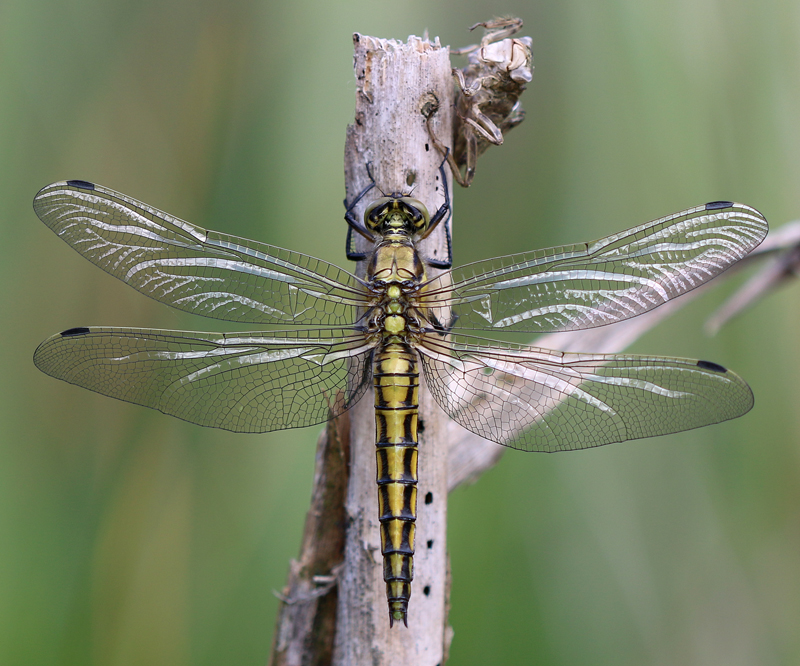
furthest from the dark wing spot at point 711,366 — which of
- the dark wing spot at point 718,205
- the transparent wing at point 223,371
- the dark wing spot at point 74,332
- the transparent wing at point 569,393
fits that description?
the dark wing spot at point 74,332

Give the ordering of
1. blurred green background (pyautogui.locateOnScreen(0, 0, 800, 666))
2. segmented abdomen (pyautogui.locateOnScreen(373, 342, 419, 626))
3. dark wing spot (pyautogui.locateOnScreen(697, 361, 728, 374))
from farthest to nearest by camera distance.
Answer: blurred green background (pyautogui.locateOnScreen(0, 0, 800, 666))
dark wing spot (pyautogui.locateOnScreen(697, 361, 728, 374))
segmented abdomen (pyautogui.locateOnScreen(373, 342, 419, 626))

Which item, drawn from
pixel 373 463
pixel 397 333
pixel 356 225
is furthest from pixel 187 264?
pixel 373 463

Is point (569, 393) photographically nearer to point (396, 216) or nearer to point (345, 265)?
point (396, 216)

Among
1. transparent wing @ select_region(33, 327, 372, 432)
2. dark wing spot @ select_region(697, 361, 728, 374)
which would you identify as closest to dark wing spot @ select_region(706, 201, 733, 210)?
dark wing spot @ select_region(697, 361, 728, 374)

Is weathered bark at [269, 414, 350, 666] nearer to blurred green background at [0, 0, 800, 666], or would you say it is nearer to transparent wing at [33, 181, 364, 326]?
transparent wing at [33, 181, 364, 326]

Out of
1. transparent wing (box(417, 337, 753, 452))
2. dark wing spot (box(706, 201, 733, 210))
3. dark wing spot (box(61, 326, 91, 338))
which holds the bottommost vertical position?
transparent wing (box(417, 337, 753, 452))
